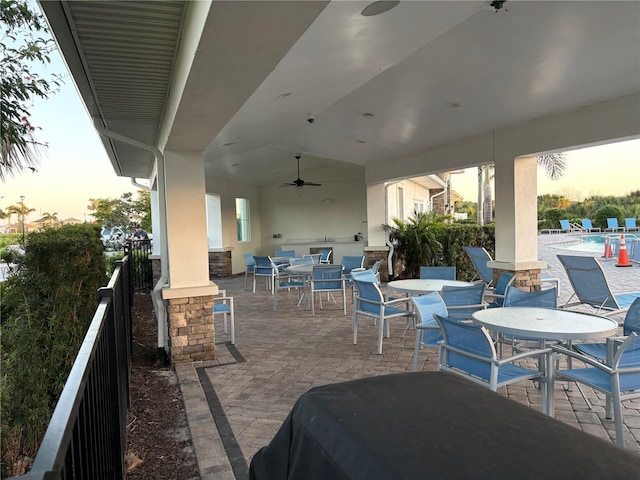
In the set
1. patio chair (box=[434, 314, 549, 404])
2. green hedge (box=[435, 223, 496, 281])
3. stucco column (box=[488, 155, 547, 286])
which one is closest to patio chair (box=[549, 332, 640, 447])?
patio chair (box=[434, 314, 549, 404])

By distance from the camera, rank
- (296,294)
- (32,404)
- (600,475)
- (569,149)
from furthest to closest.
→ (296,294), (569,149), (32,404), (600,475)

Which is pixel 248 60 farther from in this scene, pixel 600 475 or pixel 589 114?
pixel 589 114

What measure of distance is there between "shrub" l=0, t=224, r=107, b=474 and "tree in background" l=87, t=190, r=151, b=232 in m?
15.3

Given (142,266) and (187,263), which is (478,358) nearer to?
(187,263)

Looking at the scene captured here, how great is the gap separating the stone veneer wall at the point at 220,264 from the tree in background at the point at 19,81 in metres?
7.97

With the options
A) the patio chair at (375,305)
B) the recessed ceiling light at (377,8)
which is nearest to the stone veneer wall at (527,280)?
the patio chair at (375,305)

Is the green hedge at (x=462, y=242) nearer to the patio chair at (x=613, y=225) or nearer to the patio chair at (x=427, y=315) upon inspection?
the patio chair at (x=427, y=315)

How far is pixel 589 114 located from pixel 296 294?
6.22 m

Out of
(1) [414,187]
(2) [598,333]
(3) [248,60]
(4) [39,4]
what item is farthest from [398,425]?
(1) [414,187]

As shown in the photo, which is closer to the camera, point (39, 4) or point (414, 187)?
point (39, 4)

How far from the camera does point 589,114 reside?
5.47 m

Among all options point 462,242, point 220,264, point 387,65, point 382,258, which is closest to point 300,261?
point 382,258

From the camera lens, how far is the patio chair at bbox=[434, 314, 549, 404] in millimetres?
2777

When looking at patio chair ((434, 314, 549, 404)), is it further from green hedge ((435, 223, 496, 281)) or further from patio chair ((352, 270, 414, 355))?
green hedge ((435, 223, 496, 281))
